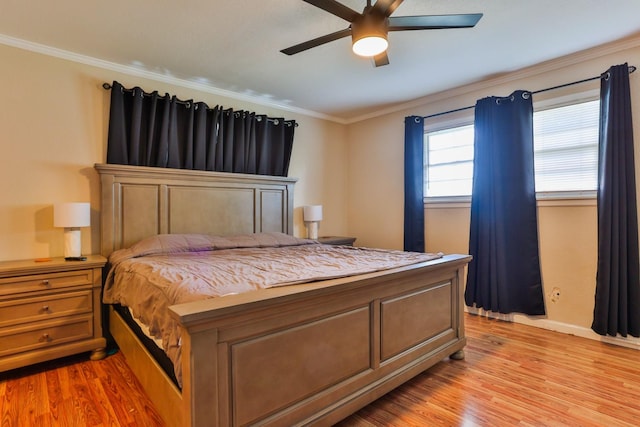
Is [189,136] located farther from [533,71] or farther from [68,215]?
[533,71]

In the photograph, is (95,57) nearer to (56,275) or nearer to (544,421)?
(56,275)

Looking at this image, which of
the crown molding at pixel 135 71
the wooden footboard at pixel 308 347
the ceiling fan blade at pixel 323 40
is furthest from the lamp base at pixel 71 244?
the ceiling fan blade at pixel 323 40

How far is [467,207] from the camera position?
3863mm

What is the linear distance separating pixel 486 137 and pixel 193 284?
3.24 metres

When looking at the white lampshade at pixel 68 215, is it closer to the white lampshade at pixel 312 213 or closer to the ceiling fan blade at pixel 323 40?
the ceiling fan blade at pixel 323 40

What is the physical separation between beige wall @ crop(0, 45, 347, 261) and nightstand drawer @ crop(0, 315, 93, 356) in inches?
29.3

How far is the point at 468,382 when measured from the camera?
2225mm

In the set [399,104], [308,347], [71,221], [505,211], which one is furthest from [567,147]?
[71,221]

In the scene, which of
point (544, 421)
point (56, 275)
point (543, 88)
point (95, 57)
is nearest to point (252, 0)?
point (95, 57)

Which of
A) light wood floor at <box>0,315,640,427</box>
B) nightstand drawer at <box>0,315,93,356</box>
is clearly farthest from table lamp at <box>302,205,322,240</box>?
nightstand drawer at <box>0,315,93,356</box>

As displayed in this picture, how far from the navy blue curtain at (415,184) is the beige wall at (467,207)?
12 cm

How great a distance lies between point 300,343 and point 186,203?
2441 mm

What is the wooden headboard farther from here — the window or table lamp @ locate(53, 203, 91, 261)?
the window

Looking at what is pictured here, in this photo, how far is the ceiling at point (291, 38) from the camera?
2.32m
